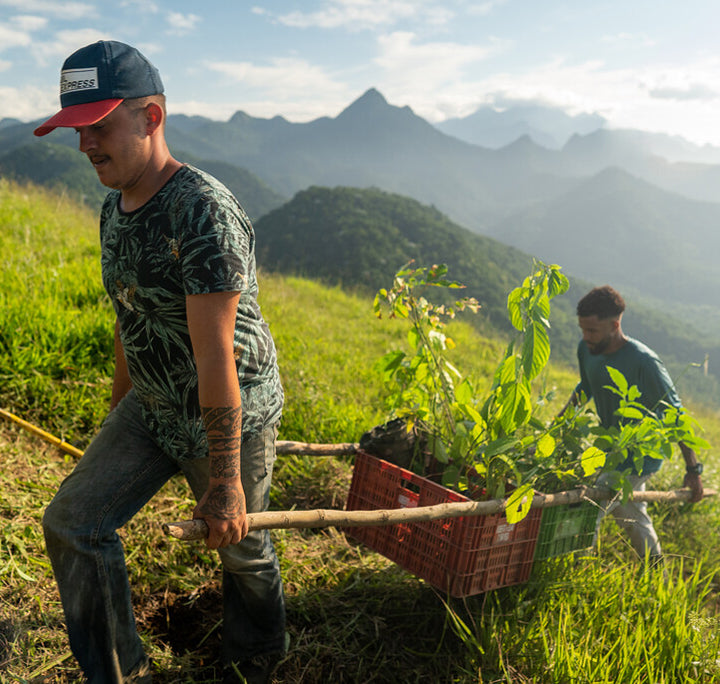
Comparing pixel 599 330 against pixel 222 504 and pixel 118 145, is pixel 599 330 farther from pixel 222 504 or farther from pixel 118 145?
pixel 118 145

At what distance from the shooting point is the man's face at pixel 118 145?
6.01 feet

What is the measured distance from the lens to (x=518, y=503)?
2385 millimetres

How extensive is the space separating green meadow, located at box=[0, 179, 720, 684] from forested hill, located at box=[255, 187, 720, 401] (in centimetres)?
3968

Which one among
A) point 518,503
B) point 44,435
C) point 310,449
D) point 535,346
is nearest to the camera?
point 518,503

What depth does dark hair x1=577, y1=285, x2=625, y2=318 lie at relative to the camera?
3.79 meters

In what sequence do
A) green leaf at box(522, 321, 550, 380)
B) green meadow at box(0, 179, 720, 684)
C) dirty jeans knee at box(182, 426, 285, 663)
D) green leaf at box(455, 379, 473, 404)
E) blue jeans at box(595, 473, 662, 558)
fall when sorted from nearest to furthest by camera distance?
dirty jeans knee at box(182, 426, 285, 663) → green leaf at box(522, 321, 550, 380) → green meadow at box(0, 179, 720, 684) → green leaf at box(455, 379, 473, 404) → blue jeans at box(595, 473, 662, 558)

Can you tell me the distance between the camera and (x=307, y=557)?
339 cm

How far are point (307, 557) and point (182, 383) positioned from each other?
1.74 metres

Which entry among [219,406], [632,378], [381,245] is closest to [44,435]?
[219,406]

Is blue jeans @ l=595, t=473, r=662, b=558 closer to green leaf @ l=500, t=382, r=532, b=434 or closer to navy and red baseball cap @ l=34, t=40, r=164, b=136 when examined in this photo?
green leaf @ l=500, t=382, r=532, b=434

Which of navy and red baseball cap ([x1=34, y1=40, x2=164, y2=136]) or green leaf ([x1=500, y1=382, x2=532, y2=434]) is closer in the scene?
navy and red baseball cap ([x1=34, y1=40, x2=164, y2=136])

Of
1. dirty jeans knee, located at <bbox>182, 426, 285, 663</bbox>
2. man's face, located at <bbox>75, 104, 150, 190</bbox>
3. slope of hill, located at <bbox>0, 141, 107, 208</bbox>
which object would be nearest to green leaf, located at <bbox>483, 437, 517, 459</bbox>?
dirty jeans knee, located at <bbox>182, 426, 285, 663</bbox>

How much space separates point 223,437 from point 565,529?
1.78 m


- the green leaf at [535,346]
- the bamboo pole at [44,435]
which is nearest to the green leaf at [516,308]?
the green leaf at [535,346]
